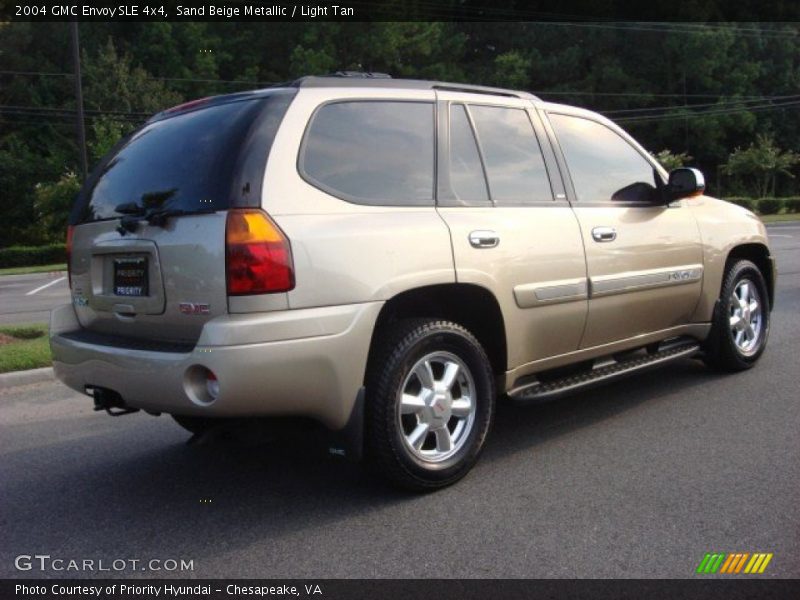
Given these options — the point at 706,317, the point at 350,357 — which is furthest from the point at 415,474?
the point at 706,317

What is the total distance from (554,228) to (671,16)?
59.3 meters

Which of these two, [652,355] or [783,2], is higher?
[783,2]

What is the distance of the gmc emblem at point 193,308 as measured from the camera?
3268 millimetres

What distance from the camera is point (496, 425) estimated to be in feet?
16.1

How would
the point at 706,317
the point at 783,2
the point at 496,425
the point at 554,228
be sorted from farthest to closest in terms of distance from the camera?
the point at 783,2, the point at 706,317, the point at 496,425, the point at 554,228

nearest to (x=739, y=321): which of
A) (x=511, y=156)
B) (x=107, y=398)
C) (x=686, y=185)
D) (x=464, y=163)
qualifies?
(x=686, y=185)

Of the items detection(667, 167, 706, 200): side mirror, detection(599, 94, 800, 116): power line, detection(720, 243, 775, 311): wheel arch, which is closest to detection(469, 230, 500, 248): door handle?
detection(667, 167, 706, 200): side mirror

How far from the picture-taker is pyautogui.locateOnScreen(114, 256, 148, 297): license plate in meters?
3.55

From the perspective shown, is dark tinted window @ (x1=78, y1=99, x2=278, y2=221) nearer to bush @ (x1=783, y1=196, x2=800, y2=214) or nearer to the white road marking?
the white road marking

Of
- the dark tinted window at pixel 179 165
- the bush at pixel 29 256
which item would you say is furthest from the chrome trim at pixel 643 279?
the bush at pixel 29 256

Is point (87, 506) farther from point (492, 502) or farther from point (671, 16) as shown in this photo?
point (671, 16)

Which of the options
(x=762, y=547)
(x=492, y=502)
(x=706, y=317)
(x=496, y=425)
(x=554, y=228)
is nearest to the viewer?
(x=762, y=547)

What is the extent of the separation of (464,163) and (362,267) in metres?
1.04

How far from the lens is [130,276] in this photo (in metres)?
3.63
